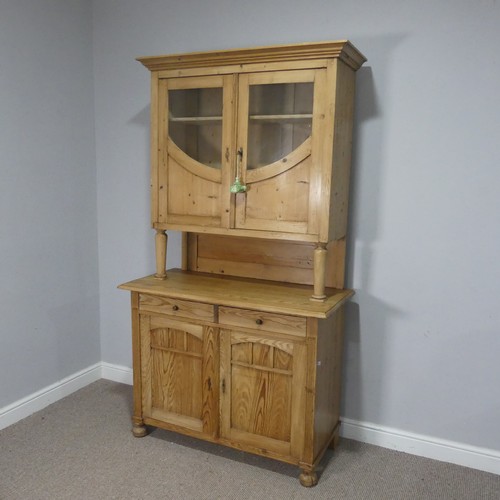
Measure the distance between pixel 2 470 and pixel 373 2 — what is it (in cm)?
266

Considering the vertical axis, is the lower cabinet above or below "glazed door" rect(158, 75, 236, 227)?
below

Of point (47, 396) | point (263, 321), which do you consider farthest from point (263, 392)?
point (47, 396)

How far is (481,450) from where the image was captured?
2270 mm

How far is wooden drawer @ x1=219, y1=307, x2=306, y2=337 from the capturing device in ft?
6.73

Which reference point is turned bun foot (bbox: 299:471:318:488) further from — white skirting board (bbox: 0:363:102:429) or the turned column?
white skirting board (bbox: 0:363:102:429)

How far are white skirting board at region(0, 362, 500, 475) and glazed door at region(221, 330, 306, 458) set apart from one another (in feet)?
1.68

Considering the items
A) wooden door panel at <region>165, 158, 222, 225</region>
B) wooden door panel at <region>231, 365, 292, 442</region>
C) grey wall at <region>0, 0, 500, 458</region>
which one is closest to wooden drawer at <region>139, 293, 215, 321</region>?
wooden door panel at <region>231, 365, 292, 442</region>

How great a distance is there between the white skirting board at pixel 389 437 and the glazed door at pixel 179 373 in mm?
688

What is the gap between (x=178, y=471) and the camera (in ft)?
7.25

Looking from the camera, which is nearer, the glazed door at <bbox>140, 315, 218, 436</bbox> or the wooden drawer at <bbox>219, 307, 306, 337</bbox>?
the wooden drawer at <bbox>219, 307, 306, 337</bbox>

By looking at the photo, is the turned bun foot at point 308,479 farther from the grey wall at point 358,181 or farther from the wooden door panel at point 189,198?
the wooden door panel at point 189,198

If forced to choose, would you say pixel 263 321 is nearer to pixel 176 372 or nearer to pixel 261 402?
pixel 261 402

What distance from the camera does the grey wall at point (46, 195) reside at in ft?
8.09

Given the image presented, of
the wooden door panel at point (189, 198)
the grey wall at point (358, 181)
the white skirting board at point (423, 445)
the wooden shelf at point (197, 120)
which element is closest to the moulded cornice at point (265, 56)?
the wooden shelf at point (197, 120)
